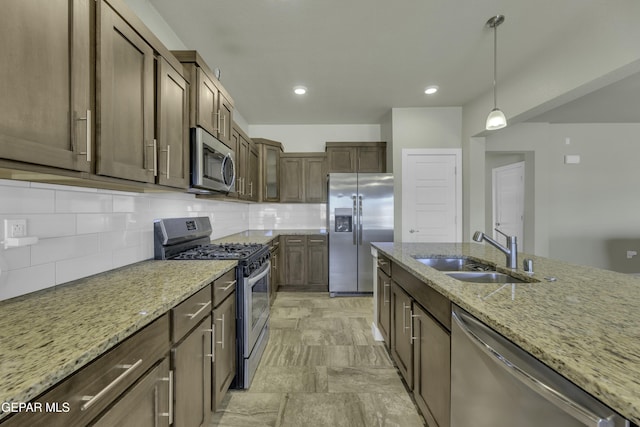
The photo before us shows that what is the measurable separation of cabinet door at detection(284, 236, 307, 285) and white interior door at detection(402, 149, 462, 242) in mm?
1588

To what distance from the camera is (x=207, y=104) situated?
200 centimetres

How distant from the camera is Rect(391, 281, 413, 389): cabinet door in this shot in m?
1.69

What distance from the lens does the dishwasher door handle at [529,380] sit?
560 mm

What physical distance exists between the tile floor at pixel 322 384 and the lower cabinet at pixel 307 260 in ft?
3.76

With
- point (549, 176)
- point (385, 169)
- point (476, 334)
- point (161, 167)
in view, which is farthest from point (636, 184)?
point (161, 167)

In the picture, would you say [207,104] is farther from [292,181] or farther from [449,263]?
[292,181]

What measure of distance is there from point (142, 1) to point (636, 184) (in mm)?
7409

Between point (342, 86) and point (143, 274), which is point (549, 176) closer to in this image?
point (342, 86)

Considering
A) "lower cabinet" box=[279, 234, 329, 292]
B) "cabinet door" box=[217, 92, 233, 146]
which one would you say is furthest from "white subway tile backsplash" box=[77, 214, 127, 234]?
"lower cabinet" box=[279, 234, 329, 292]

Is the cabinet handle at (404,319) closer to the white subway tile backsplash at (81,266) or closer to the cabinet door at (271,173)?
the white subway tile backsplash at (81,266)

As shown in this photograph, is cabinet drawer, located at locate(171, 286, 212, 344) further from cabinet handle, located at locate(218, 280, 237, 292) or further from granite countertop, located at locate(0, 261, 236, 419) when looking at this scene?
cabinet handle, located at locate(218, 280, 237, 292)

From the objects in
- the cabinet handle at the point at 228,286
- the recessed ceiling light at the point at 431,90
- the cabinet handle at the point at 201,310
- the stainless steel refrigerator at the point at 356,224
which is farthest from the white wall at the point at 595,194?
the cabinet handle at the point at 201,310

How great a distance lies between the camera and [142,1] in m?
1.90

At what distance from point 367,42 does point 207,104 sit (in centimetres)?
155
